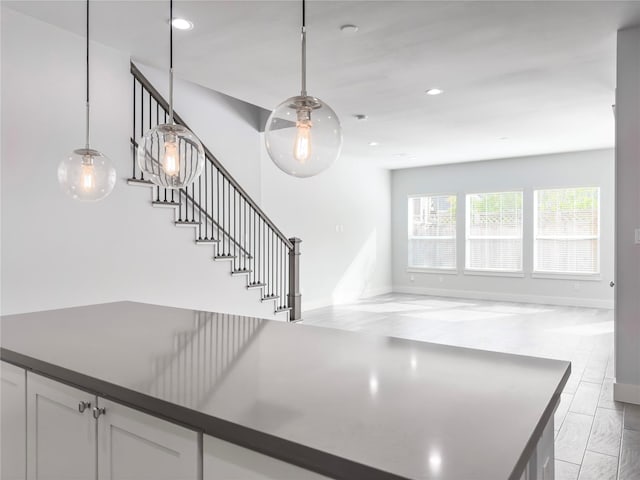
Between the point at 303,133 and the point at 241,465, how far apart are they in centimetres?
109

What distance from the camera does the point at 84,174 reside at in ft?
7.47

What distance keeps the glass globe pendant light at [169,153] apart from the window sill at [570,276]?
317 inches

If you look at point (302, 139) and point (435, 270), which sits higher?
point (302, 139)

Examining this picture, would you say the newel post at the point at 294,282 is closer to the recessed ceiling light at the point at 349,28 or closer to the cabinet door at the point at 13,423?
the recessed ceiling light at the point at 349,28

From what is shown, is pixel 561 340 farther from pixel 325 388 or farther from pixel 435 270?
pixel 325 388

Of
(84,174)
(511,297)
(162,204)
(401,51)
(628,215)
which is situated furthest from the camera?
(511,297)

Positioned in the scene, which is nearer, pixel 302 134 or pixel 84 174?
pixel 302 134

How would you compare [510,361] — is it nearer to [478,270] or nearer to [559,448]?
[559,448]

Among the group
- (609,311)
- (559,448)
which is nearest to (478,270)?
(609,311)

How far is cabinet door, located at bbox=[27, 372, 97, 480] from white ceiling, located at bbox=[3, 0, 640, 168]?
8.28 feet

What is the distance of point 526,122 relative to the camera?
604 cm

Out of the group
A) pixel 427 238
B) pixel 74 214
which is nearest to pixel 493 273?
pixel 427 238

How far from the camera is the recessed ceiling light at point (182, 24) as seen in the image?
3.22 meters

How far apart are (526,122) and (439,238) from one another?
414 cm
